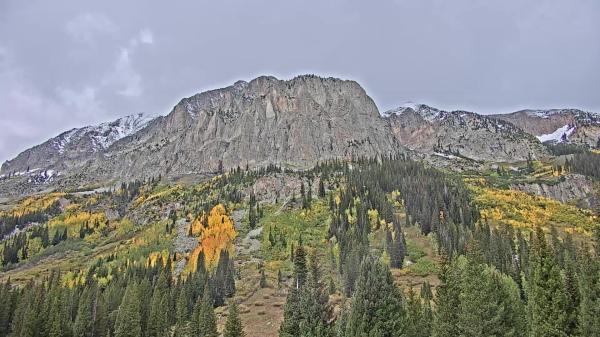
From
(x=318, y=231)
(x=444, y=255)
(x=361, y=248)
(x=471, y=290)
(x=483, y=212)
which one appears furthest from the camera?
(x=483, y=212)

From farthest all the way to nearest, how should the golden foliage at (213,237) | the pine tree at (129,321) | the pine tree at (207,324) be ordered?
the golden foliage at (213,237) → the pine tree at (129,321) → the pine tree at (207,324)

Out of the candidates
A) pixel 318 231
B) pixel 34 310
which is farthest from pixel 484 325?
pixel 318 231

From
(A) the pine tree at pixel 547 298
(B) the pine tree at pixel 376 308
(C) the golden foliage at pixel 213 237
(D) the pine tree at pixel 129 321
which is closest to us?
(A) the pine tree at pixel 547 298

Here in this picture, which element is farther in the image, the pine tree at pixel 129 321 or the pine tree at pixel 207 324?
the pine tree at pixel 129 321

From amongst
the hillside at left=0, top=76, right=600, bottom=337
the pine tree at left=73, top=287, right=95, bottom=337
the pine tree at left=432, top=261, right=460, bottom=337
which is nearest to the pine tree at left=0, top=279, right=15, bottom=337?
the hillside at left=0, top=76, right=600, bottom=337

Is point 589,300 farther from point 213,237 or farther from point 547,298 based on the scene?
point 213,237

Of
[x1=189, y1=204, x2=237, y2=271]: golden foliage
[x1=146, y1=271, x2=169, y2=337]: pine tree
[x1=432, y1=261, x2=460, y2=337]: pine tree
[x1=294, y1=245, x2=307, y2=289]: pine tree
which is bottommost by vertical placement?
[x1=146, y1=271, x2=169, y2=337]: pine tree

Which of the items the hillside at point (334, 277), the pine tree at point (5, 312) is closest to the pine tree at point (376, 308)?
the hillside at point (334, 277)

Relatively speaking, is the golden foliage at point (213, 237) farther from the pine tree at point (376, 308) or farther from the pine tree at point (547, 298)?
the pine tree at point (547, 298)

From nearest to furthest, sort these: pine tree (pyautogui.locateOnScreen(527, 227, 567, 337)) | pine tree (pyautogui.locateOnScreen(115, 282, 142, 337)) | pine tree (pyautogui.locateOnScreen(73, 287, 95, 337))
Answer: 1. pine tree (pyautogui.locateOnScreen(527, 227, 567, 337))
2. pine tree (pyautogui.locateOnScreen(115, 282, 142, 337))
3. pine tree (pyautogui.locateOnScreen(73, 287, 95, 337))

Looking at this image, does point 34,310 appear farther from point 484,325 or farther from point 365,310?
point 484,325

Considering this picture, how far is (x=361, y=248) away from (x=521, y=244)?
141 feet

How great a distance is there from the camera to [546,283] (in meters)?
42.9

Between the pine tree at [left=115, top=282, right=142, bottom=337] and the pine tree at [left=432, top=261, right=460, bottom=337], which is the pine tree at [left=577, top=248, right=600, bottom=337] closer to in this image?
the pine tree at [left=432, top=261, right=460, bottom=337]
